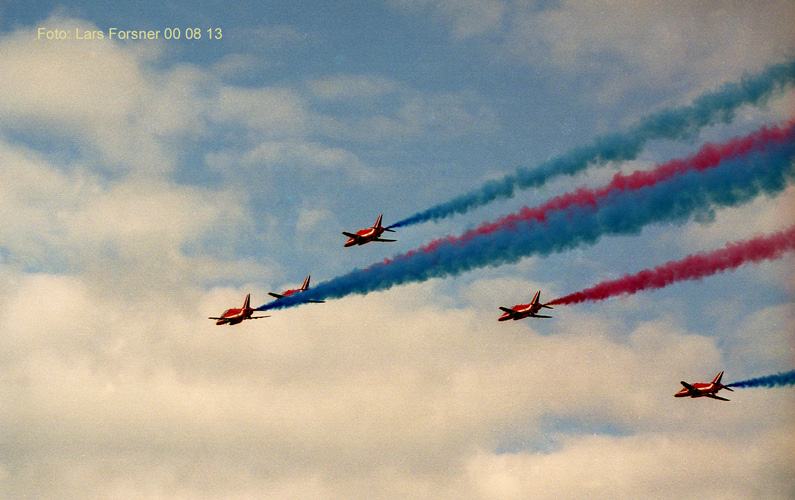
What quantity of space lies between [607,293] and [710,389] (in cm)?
3038

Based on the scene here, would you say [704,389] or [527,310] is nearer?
[527,310]

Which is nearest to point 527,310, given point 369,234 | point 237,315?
point 369,234

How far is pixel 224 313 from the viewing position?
91.5 metres

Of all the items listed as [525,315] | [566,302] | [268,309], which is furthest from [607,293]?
[268,309]

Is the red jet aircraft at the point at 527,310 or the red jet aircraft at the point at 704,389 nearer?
the red jet aircraft at the point at 527,310

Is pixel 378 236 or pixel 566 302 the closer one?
pixel 566 302

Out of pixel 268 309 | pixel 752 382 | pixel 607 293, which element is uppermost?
pixel 268 309

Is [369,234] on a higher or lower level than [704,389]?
higher

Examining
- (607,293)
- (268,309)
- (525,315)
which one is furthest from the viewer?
(268,309)

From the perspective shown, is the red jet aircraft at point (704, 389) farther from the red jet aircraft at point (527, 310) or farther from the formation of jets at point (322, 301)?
the red jet aircraft at point (527, 310)

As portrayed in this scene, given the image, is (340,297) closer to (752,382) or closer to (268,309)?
(268,309)

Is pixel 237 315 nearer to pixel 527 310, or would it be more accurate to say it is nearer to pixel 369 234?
pixel 369 234

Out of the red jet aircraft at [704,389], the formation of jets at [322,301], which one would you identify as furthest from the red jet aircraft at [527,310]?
the red jet aircraft at [704,389]

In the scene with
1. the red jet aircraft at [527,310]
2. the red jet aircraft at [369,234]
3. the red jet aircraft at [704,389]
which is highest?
the red jet aircraft at [369,234]
